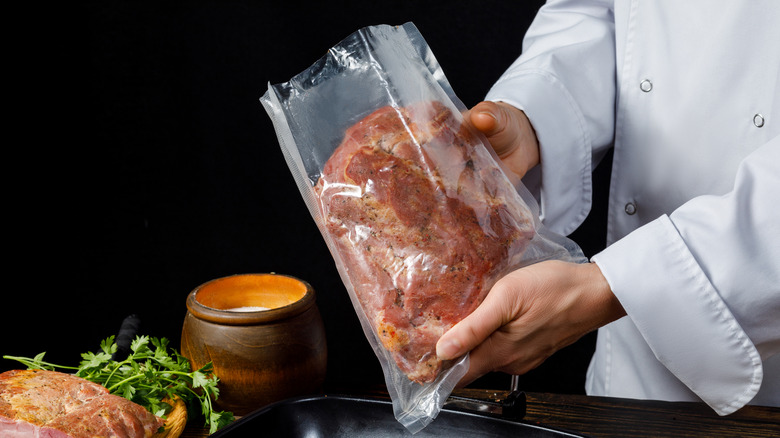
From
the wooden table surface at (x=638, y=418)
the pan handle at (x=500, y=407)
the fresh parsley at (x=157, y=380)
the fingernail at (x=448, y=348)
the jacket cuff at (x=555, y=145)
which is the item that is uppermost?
the jacket cuff at (x=555, y=145)

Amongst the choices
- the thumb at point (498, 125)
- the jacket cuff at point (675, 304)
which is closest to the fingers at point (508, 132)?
the thumb at point (498, 125)

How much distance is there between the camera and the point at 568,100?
0.99 meters

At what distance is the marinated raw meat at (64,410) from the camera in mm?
716

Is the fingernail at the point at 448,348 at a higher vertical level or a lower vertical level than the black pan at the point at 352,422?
higher

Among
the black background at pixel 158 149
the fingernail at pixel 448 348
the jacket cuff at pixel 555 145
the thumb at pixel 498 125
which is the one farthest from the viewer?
the black background at pixel 158 149

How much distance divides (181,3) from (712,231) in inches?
49.6

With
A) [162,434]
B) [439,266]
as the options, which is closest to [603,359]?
[439,266]

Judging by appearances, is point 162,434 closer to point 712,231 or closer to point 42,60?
point 712,231

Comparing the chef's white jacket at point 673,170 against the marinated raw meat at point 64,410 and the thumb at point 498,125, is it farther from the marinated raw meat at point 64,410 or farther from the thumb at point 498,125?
the marinated raw meat at point 64,410

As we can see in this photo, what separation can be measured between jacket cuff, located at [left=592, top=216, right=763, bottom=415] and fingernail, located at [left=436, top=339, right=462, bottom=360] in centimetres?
18

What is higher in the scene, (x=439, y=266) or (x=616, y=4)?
(x=616, y=4)

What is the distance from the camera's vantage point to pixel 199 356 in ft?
2.81

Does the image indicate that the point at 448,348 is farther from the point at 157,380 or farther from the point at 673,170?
the point at 673,170

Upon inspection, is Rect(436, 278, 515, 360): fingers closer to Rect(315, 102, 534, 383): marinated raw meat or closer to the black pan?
Rect(315, 102, 534, 383): marinated raw meat
